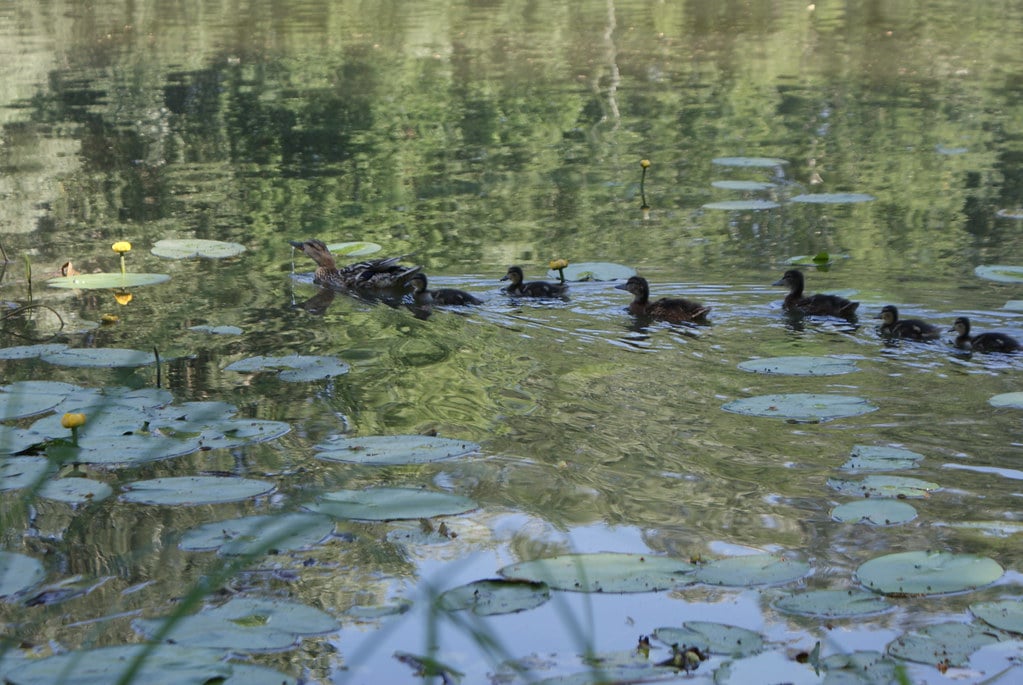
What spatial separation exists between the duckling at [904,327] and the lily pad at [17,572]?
435cm

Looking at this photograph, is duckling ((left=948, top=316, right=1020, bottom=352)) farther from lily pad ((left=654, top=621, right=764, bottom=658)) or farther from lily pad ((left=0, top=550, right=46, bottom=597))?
lily pad ((left=0, top=550, right=46, bottom=597))

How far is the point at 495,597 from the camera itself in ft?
13.5

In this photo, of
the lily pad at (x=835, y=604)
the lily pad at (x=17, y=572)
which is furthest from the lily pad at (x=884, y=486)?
the lily pad at (x=17, y=572)

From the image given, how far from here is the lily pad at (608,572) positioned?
13.6ft

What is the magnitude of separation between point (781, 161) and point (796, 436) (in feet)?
21.5

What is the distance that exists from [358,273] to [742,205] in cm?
319

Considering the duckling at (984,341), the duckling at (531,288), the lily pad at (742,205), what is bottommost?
the duckling at (984,341)

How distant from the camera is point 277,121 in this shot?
14.7 metres

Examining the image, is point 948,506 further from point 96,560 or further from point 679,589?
point 96,560

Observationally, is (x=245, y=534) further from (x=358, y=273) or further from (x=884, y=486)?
(x=358, y=273)

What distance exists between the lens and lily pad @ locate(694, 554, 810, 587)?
4148mm

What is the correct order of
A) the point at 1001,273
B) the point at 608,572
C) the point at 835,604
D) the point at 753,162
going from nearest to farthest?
the point at 835,604 < the point at 608,572 < the point at 1001,273 < the point at 753,162

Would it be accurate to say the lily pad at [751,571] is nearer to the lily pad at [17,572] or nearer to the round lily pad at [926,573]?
the round lily pad at [926,573]

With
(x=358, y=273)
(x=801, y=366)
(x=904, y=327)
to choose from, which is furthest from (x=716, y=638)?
(x=358, y=273)
